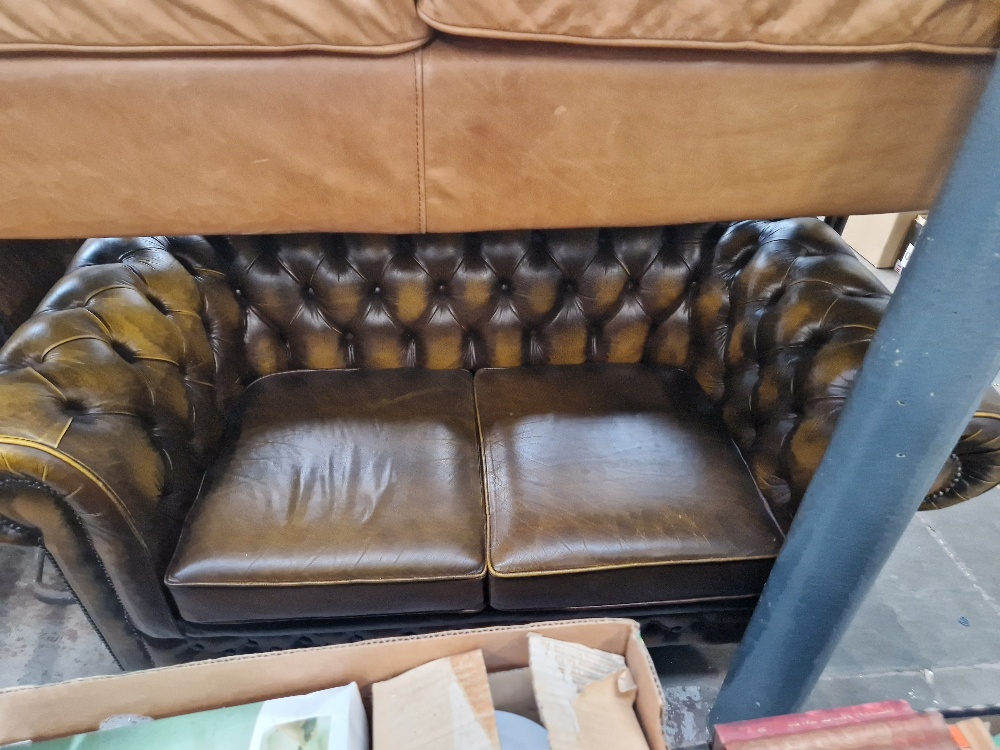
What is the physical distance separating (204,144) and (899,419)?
1.01 m

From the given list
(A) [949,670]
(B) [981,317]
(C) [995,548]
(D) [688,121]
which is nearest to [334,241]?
(D) [688,121]

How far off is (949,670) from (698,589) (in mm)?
681

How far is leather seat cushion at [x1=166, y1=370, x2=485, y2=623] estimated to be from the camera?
1.05m

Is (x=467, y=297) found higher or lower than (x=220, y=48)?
lower

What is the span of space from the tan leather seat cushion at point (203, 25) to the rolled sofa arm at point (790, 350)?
82 cm

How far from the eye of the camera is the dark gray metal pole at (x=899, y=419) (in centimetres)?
64

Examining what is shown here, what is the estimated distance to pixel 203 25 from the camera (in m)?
0.86

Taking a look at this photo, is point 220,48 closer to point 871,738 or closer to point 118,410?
point 118,410

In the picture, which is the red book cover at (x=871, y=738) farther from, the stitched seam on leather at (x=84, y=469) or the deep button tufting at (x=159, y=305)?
the deep button tufting at (x=159, y=305)

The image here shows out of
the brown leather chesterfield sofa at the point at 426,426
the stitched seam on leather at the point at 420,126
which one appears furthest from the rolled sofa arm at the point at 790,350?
the stitched seam on leather at the point at 420,126

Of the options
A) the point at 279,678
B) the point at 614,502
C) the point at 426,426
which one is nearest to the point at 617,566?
the point at 614,502

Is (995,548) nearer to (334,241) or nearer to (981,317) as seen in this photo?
(981,317)

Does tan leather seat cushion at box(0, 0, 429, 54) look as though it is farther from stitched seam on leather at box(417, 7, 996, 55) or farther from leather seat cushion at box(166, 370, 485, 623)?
leather seat cushion at box(166, 370, 485, 623)

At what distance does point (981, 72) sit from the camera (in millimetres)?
966
